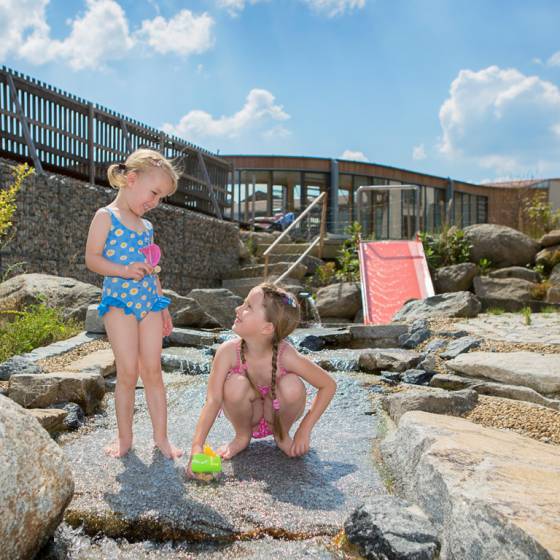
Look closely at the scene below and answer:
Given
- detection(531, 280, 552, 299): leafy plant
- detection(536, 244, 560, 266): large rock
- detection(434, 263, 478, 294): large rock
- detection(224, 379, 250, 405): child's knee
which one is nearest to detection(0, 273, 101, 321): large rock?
detection(224, 379, 250, 405): child's knee

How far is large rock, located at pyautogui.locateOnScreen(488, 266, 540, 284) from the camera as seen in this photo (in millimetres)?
10055

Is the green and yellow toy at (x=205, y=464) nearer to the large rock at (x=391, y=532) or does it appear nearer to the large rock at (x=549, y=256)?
the large rock at (x=391, y=532)

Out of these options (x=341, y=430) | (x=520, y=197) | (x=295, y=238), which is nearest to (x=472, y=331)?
(x=341, y=430)

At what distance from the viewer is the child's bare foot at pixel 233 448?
8.32ft

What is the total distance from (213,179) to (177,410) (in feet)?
36.6

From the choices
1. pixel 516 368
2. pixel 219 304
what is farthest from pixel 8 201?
pixel 516 368

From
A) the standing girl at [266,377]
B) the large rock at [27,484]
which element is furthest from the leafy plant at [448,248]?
the large rock at [27,484]

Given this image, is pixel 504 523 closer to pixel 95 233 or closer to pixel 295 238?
pixel 95 233

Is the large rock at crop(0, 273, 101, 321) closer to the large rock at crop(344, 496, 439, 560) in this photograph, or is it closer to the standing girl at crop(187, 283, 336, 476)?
the standing girl at crop(187, 283, 336, 476)

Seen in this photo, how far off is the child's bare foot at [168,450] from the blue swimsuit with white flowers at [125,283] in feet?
1.80

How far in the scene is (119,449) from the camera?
8.36ft

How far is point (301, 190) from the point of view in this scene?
63.8 feet

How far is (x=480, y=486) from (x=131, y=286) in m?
1.62

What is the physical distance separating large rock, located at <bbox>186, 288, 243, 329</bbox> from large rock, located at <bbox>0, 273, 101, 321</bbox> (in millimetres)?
1935
